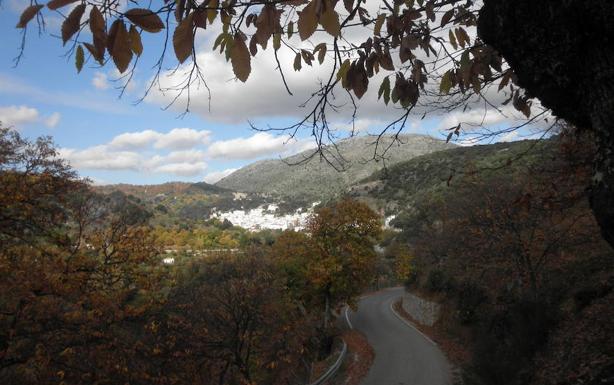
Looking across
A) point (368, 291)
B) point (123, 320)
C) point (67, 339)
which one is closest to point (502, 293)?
point (123, 320)

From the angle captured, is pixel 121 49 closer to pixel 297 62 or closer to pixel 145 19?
Answer: pixel 145 19

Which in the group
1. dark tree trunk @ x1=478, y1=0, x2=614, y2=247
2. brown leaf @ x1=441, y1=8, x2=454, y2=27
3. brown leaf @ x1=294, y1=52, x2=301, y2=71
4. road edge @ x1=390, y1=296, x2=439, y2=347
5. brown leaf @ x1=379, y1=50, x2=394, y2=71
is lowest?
road edge @ x1=390, y1=296, x2=439, y2=347

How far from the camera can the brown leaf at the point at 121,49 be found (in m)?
1.35

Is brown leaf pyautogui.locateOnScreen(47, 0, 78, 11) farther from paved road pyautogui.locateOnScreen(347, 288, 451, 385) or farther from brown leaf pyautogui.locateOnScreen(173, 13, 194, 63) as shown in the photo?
paved road pyautogui.locateOnScreen(347, 288, 451, 385)

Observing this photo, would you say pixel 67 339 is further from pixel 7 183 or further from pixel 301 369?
pixel 301 369

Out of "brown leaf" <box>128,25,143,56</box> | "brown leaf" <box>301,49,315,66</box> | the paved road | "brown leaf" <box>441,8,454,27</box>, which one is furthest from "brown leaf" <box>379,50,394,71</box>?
the paved road

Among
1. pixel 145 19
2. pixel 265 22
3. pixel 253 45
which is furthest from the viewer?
pixel 253 45

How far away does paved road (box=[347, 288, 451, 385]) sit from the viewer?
16.2 meters

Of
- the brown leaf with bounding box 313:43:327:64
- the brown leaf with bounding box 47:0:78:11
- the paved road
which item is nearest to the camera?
the brown leaf with bounding box 47:0:78:11

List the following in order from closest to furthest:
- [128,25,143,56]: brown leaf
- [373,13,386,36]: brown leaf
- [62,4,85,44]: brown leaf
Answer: [62,4,85,44]: brown leaf
[128,25,143,56]: brown leaf
[373,13,386,36]: brown leaf

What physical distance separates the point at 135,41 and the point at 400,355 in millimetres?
21126

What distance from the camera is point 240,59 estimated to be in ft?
4.89

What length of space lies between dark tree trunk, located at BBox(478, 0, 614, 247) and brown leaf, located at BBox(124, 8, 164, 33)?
1.69 m

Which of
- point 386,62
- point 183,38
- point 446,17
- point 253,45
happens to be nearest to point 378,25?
point 386,62
